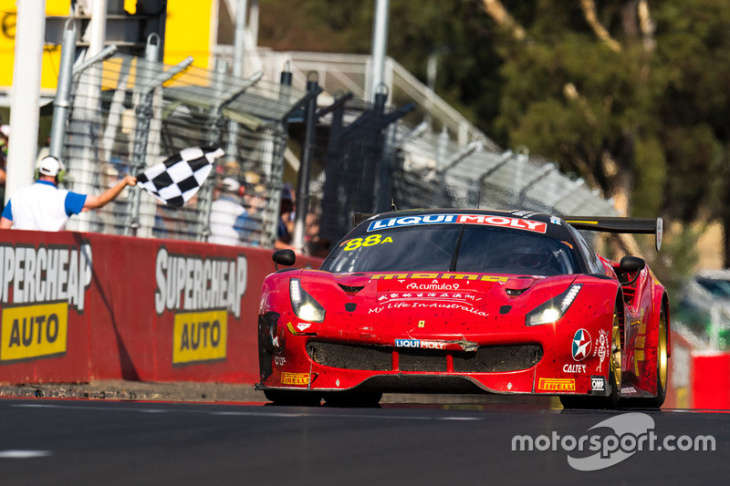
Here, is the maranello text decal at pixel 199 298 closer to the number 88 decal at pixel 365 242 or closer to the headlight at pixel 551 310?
the number 88 decal at pixel 365 242

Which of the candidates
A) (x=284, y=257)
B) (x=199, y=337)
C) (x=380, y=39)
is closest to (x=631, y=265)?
(x=284, y=257)

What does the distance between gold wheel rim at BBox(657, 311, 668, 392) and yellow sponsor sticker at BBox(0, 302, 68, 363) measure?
12.5 feet

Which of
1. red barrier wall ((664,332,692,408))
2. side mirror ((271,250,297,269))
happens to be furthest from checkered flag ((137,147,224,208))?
red barrier wall ((664,332,692,408))

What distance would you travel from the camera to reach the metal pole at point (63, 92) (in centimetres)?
1088

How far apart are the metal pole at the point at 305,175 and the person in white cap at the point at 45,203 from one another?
13.7 ft

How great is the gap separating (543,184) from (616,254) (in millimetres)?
22947

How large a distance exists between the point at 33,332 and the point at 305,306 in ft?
8.43

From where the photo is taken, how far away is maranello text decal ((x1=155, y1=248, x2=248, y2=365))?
11289mm

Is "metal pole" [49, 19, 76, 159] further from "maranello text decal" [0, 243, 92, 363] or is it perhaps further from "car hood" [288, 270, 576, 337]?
"car hood" [288, 270, 576, 337]

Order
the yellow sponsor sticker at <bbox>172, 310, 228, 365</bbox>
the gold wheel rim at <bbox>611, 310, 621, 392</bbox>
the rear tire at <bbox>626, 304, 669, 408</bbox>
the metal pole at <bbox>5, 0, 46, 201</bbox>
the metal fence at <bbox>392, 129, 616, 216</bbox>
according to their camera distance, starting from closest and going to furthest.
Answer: the gold wheel rim at <bbox>611, 310, 621, 392</bbox> → the rear tire at <bbox>626, 304, 669, 408</bbox> → the metal pole at <bbox>5, 0, 46, 201</bbox> → the yellow sponsor sticker at <bbox>172, 310, 228, 365</bbox> → the metal fence at <bbox>392, 129, 616, 216</bbox>

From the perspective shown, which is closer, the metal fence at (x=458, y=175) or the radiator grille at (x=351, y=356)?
the radiator grille at (x=351, y=356)

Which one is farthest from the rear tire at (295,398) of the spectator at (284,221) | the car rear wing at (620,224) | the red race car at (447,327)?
the spectator at (284,221)

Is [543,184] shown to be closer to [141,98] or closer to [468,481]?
[141,98]

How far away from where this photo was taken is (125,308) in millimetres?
10594
